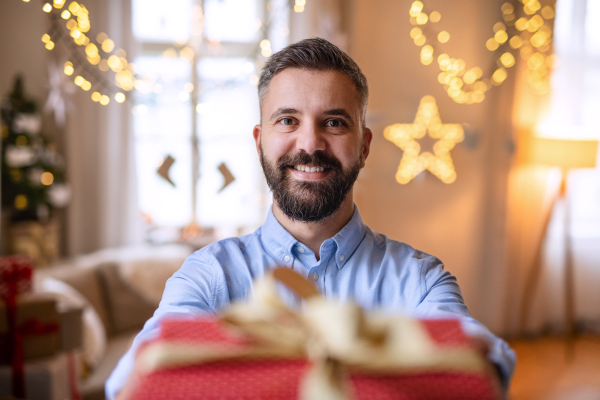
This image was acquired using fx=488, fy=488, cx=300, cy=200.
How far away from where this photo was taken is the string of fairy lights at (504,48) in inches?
145

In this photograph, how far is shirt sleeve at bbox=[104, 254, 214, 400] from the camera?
2.03ft

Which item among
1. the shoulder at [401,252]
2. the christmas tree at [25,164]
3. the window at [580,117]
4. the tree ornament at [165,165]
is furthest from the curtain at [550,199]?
the christmas tree at [25,164]

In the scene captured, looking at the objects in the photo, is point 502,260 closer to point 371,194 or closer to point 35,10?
point 371,194

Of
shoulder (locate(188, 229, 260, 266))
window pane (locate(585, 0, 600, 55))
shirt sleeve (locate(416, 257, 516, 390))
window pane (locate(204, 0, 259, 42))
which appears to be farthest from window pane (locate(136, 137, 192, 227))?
window pane (locate(585, 0, 600, 55))

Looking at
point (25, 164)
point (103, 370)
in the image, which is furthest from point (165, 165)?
point (25, 164)

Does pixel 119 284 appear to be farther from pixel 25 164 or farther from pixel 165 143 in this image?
pixel 165 143

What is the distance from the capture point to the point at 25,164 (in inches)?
126

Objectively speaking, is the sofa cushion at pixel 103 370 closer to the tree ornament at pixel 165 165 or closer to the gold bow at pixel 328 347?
the tree ornament at pixel 165 165

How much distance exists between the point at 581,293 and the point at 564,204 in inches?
32.9

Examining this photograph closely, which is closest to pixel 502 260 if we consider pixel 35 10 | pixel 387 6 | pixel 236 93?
pixel 387 6

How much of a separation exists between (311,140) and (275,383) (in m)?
0.52

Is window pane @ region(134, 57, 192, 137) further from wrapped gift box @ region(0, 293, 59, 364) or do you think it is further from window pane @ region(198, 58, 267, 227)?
wrapped gift box @ region(0, 293, 59, 364)

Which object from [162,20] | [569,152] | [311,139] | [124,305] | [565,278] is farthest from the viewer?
[565,278]

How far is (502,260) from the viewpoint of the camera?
3900 mm
